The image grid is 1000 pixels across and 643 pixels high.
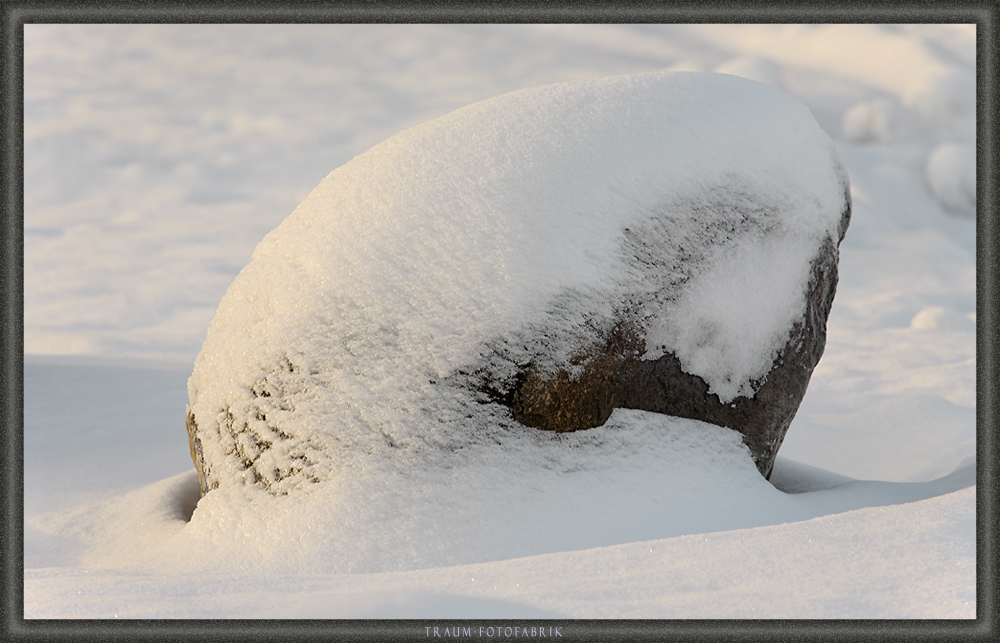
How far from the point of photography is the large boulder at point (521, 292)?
206cm

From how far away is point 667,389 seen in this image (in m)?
2.21

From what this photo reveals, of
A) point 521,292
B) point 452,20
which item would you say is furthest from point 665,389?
point 452,20

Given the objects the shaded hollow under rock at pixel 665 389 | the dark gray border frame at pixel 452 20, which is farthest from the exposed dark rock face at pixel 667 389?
the dark gray border frame at pixel 452 20

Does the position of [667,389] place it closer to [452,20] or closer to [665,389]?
[665,389]

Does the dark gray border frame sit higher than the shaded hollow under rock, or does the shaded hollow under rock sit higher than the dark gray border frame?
the dark gray border frame

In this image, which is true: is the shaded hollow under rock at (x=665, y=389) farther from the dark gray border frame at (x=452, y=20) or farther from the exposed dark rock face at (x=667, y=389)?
the dark gray border frame at (x=452, y=20)

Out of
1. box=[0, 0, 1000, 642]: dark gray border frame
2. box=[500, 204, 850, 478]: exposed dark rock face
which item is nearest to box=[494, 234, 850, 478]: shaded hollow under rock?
box=[500, 204, 850, 478]: exposed dark rock face

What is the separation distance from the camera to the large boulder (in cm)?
206

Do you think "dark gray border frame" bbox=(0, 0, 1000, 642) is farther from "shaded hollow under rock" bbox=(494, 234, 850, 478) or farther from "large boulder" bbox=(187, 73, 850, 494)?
"shaded hollow under rock" bbox=(494, 234, 850, 478)

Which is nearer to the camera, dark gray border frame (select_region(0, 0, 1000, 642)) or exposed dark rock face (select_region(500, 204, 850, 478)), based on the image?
dark gray border frame (select_region(0, 0, 1000, 642))

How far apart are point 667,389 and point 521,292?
49 centimetres

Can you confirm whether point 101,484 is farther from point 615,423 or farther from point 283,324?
point 615,423

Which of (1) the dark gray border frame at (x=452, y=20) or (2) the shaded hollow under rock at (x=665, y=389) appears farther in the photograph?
(2) the shaded hollow under rock at (x=665, y=389)

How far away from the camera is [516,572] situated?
1582 mm
